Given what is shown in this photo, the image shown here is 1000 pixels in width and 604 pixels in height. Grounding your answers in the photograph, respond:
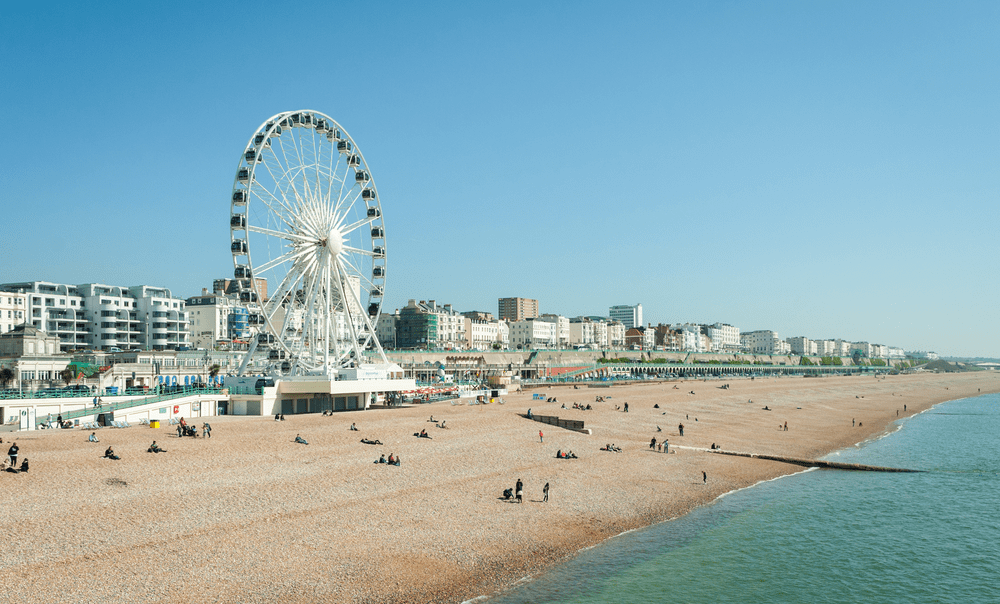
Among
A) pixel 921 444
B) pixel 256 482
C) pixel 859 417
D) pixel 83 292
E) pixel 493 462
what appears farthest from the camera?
pixel 83 292

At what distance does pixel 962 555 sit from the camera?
22.2 meters

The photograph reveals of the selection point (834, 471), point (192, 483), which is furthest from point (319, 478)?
point (834, 471)

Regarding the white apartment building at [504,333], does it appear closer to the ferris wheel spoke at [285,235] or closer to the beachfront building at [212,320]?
the beachfront building at [212,320]

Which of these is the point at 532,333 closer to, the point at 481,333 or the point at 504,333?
the point at 504,333

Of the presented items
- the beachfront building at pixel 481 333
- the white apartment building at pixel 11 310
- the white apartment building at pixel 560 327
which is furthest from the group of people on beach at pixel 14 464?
the white apartment building at pixel 560 327

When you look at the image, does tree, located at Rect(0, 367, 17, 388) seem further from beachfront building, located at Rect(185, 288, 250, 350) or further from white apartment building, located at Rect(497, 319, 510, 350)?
white apartment building, located at Rect(497, 319, 510, 350)

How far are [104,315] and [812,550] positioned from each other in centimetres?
8892

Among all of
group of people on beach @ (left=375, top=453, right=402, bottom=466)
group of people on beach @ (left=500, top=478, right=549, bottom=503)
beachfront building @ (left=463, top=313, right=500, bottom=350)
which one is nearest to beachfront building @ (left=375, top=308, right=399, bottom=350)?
beachfront building @ (left=463, top=313, right=500, bottom=350)

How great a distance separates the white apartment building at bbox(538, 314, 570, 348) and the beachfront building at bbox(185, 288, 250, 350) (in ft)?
303

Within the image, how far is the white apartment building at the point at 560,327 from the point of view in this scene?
192 m

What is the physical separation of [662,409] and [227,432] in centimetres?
3657

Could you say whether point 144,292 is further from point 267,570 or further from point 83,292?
point 267,570

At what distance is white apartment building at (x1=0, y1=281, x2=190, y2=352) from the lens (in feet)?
280

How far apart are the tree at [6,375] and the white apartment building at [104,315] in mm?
33305
